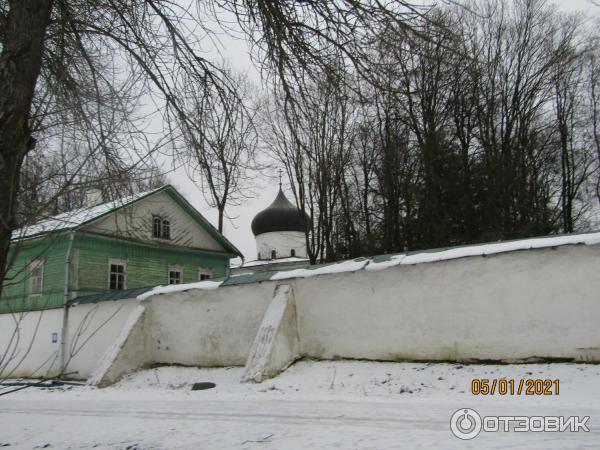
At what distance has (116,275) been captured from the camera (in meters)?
19.5

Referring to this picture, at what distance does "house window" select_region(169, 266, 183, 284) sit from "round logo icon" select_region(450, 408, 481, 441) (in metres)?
16.9

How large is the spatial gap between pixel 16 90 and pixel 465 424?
554cm

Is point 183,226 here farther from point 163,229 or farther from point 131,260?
point 131,260

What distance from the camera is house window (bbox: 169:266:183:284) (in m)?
21.5

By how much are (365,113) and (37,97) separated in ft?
11.7

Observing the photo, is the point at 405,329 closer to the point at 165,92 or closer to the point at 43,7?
the point at 165,92

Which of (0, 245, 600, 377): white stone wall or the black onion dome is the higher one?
the black onion dome

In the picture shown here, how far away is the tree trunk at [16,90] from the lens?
154 inches

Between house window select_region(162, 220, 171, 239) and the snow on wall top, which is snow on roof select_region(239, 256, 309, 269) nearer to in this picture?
house window select_region(162, 220, 171, 239)

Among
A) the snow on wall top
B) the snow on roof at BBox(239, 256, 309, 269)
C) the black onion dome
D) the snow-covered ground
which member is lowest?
the snow-covered ground

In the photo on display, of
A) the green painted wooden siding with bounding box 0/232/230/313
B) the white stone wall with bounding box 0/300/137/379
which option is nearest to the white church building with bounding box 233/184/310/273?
the green painted wooden siding with bounding box 0/232/230/313

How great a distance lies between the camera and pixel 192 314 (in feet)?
42.9
